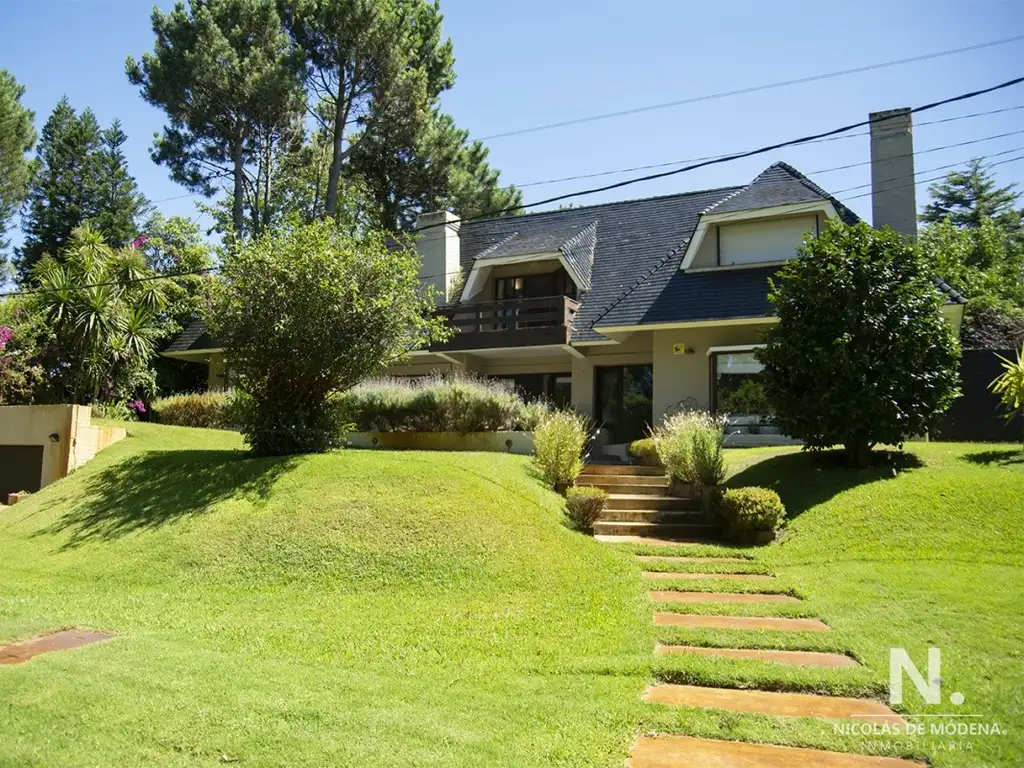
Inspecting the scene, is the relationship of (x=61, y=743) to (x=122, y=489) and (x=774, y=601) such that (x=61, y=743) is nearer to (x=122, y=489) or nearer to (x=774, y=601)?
(x=774, y=601)

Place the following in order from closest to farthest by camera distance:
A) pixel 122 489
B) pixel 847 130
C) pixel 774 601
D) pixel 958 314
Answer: pixel 774 601 → pixel 847 130 → pixel 122 489 → pixel 958 314

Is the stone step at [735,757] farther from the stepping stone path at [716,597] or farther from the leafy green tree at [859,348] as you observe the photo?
the leafy green tree at [859,348]

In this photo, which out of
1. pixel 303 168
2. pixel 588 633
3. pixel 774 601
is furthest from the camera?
pixel 303 168

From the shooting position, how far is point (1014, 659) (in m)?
5.50

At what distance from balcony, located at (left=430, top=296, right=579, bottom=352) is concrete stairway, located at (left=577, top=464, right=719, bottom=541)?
5490 millimetres

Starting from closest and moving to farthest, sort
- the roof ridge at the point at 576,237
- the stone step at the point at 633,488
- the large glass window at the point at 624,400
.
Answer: the stone step at the point at 633,488
the large glass window at the point at 624,400
the roof ridge at the point at 576,237

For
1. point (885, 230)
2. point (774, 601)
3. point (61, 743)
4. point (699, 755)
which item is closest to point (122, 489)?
point (61, 743)

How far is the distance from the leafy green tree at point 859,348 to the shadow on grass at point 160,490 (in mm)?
8514

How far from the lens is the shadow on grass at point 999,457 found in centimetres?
1151

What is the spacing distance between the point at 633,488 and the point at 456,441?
450 centimetres

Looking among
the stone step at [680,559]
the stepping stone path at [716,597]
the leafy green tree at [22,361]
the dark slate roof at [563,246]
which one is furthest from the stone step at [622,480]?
the leafy green tree at [22,361]

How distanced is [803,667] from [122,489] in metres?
11.3

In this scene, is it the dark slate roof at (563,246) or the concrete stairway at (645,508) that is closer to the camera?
the concrete stairway at (645,508)

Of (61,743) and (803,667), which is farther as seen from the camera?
(803,667)
